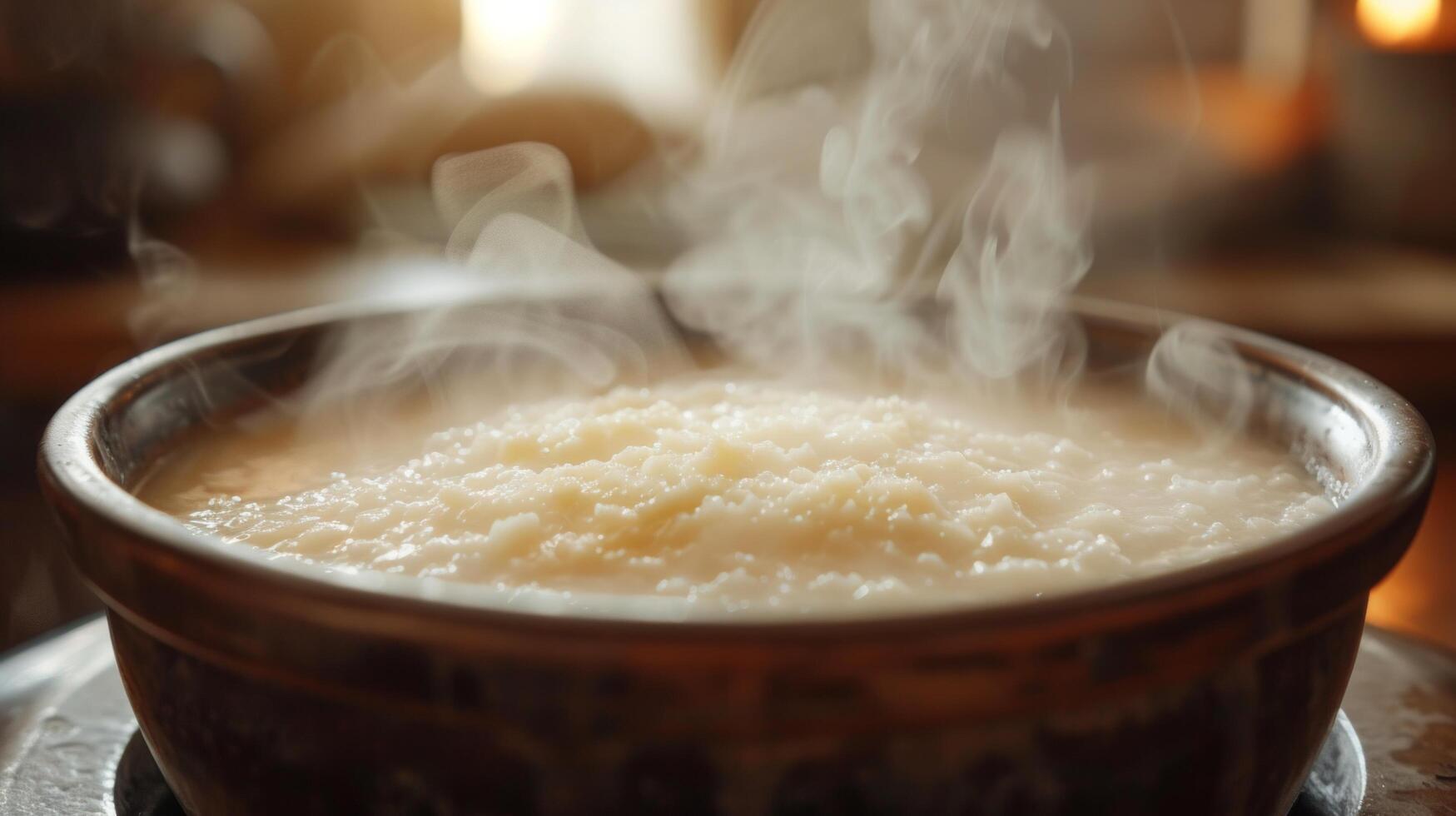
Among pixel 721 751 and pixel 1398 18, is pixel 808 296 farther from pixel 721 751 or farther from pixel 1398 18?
pixel 1398 18

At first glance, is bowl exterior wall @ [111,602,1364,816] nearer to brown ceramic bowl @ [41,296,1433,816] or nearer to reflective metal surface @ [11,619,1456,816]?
brown ceramic bowl @ [41,296,1433,816]

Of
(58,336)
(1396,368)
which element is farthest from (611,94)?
(1396,368)

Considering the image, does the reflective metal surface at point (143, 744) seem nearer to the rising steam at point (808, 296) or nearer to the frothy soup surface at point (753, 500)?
the frothy soup surface at point (753, 500)

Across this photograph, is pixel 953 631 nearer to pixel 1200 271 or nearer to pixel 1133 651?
pixel 1133 651

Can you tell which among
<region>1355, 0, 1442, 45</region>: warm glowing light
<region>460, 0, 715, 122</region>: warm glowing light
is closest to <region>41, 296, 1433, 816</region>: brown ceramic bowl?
<region>1355, 0, 1442, 45</region>: warm glowing light

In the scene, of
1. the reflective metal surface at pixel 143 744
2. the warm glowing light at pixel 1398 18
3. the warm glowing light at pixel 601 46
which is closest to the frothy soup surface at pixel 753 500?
the reflective metal surface at pixel 143 744
